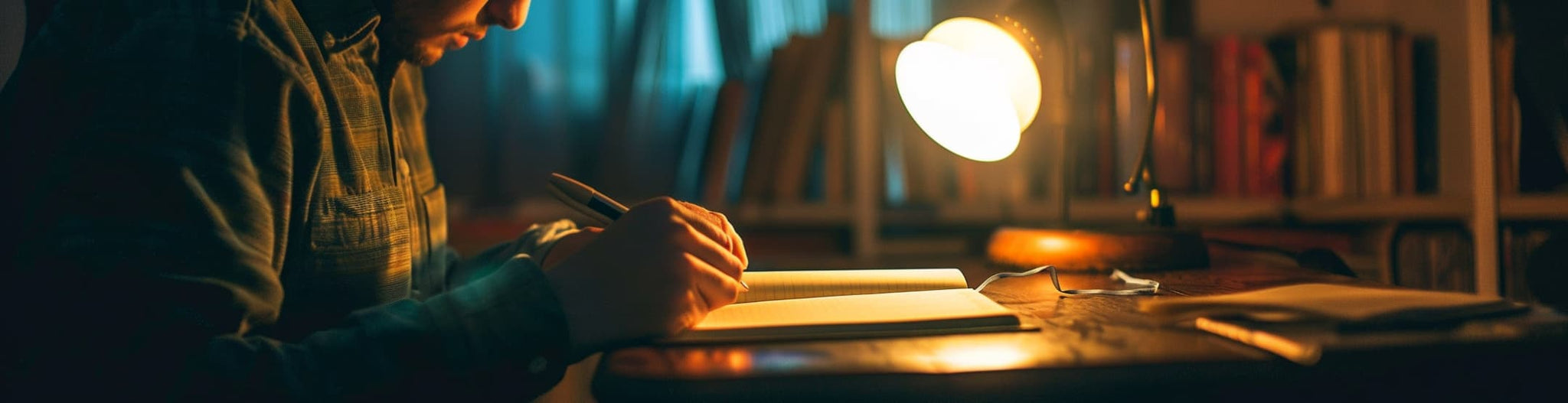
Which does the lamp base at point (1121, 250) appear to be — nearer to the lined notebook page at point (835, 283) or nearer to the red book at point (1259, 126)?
the lined notebook page at point (835, 283)

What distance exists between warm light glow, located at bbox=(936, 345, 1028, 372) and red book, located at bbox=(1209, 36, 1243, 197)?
4.19ft

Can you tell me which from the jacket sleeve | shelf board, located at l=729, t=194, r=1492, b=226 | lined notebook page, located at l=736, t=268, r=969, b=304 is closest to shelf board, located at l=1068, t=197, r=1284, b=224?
shelf board, located at l=729, t=194, r=1492, b=226

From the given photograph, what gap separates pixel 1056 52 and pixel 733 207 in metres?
0.79

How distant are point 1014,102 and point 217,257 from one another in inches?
27.0

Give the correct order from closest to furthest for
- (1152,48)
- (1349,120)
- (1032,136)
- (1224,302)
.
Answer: (1224,302) < (1152,48) < (1349,120) < (1032,136)

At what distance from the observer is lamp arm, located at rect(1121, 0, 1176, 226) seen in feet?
2.59

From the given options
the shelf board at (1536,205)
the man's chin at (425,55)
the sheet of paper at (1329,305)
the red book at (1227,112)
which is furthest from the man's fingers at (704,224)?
the shelf board at (1536,205)

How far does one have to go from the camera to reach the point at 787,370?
0.37 m

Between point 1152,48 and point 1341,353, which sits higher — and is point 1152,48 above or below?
above

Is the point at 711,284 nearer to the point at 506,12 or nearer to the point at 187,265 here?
the point at 187,265

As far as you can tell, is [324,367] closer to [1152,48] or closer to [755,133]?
[1152,48]

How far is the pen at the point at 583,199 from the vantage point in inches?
24.2

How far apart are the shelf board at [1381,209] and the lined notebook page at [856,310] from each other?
122 cm

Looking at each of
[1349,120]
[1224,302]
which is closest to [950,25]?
[1224,302]
